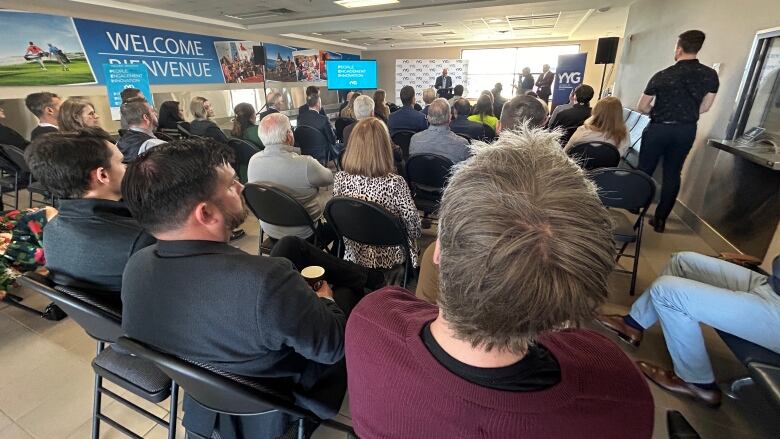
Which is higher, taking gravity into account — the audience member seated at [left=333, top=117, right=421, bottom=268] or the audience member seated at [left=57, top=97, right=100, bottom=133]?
the audience member seated at [left=57, top=97, right=100, bottom=133]

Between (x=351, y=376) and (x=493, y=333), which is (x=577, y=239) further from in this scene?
(x=351, y=376)

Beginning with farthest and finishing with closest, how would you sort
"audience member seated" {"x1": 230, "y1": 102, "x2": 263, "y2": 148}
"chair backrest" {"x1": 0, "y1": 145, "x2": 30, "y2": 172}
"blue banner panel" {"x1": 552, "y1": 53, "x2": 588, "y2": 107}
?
"blue banner panel" {"x1": 552, "y1": 53, "x2": 588, "y2": 107} → "audience member seated" {"x1": 230, "y1": 102, "x2": 263, "y2": 148} → "chair backrest" {"x1": 0, "y1": 145, "x2": 30, "y2": 172}

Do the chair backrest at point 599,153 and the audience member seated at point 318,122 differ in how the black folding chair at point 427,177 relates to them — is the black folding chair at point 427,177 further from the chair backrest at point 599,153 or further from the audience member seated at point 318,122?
the audience member seated at point 318,122

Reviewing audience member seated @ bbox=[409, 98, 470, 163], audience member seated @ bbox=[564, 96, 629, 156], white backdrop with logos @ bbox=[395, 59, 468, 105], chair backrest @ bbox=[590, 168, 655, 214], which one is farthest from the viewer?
white backdrop with logos @ bbox=[395, 59, 468, 105]

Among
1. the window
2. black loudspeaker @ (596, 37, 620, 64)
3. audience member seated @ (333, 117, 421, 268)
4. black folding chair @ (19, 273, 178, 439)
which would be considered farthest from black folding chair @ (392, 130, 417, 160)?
the window

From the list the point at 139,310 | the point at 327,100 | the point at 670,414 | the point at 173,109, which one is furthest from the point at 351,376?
the point at 327,100

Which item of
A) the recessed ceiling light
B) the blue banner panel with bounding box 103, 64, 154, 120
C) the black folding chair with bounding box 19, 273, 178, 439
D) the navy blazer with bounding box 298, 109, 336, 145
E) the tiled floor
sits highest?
the recessed ceiling light

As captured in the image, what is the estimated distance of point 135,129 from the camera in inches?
102

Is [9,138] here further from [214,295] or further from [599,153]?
[599,153]

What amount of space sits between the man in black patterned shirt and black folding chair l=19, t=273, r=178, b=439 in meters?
3.81

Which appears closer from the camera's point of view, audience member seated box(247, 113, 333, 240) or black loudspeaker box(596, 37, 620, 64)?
audience member seated box(247, 113, 333, 240)

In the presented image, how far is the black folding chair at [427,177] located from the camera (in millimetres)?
2439

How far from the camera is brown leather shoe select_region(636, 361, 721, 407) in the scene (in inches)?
56.6

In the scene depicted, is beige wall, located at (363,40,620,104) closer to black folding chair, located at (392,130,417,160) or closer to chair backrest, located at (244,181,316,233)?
black folding chair, located at (392,130,417,160)
